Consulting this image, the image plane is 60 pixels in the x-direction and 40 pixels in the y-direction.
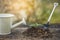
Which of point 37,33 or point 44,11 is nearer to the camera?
point 37,33

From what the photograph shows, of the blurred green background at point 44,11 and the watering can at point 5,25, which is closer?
the watering can at point 5,25

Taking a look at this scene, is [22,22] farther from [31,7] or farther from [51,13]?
[51,13]

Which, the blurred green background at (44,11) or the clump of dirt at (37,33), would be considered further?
the blurred green background at (44,11)

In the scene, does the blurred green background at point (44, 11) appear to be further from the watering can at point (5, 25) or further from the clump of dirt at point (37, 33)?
the watering can at point (5, 25)

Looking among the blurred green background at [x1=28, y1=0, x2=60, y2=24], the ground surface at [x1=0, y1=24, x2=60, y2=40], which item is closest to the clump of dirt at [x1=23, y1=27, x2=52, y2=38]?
the ground surface at [x1=0, y1=24, x2=60, y2=40]

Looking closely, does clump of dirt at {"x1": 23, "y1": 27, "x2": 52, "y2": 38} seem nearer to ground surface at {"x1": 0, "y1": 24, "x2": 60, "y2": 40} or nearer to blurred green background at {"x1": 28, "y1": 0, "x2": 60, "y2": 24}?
ground surface at {"x1": 0, "y1": 24, "x2": 60, "y2": 40}

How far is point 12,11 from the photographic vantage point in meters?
1.56

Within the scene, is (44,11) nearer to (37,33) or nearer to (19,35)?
(37,33)

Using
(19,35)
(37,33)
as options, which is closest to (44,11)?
(37,33)

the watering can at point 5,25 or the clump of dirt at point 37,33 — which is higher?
the watering can at point 5,25

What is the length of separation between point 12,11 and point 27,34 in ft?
1.16

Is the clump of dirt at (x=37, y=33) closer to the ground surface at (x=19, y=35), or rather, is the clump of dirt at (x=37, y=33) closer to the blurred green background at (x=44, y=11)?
the ground surface at (x=19, y=35)

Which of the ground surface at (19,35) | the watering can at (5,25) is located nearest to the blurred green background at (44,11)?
the ground surface at (19,35)

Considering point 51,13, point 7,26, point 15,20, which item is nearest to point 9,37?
point 7,26
